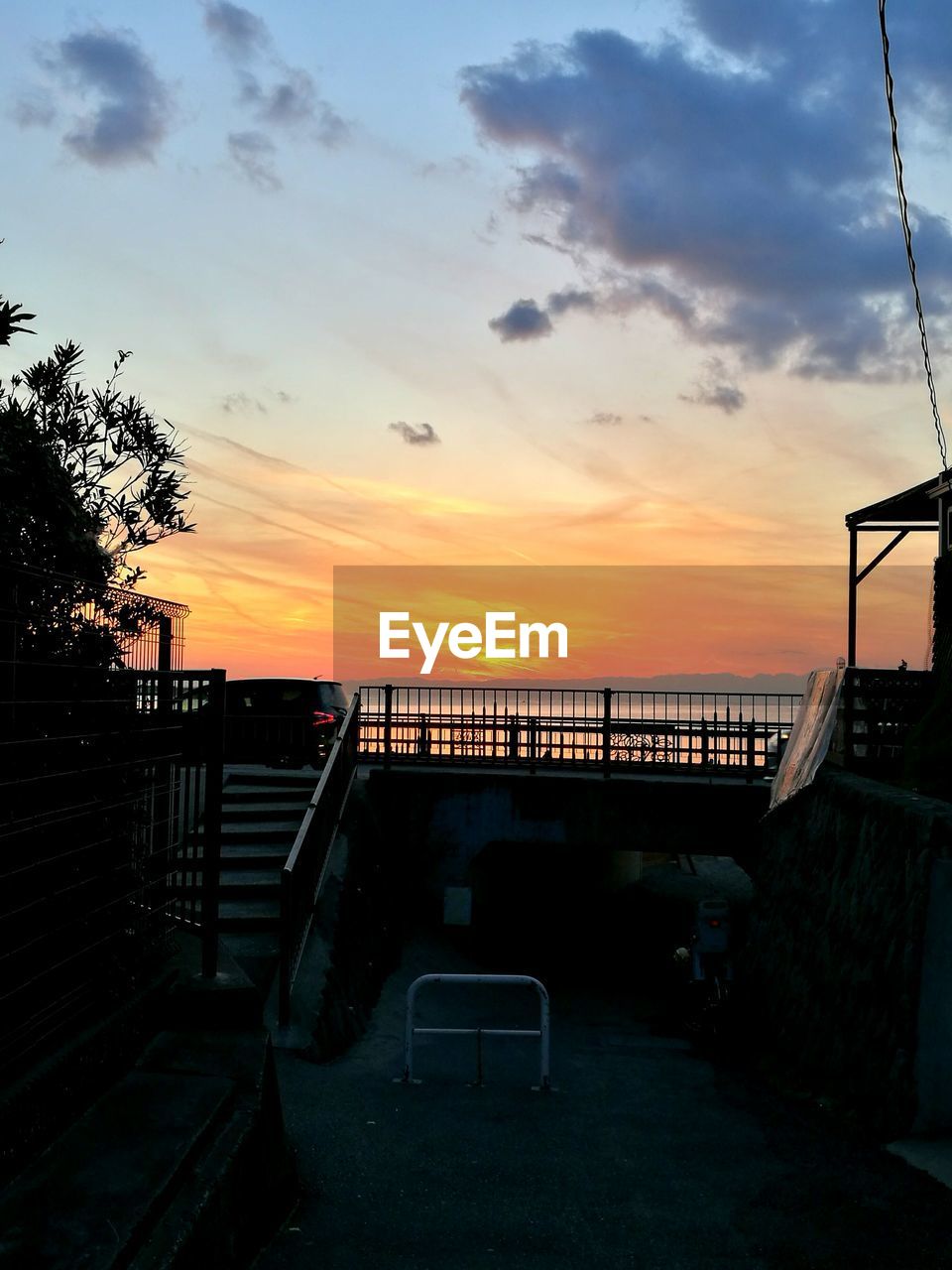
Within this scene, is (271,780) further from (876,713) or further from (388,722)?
(876,713)

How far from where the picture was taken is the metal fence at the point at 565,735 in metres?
17.9

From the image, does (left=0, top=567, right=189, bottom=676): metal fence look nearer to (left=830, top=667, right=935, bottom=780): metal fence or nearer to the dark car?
the dark car

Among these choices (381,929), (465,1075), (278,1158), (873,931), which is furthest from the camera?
(381,929)

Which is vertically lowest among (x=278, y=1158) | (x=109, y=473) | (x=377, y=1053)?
(x=377, y=1053)

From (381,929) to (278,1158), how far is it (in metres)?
8.28

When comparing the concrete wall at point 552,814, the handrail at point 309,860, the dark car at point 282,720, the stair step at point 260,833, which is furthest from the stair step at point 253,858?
the concrete wall at point 552,814

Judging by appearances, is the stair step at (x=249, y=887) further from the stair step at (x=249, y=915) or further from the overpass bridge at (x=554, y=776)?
the overpass bridge at (x=554, y=776)

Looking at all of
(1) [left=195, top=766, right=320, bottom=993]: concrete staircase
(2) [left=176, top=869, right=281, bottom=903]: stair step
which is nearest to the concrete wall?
(1) [left=195, top=766, right=320, bottom=993]: concrete staircase

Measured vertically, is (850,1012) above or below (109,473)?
below

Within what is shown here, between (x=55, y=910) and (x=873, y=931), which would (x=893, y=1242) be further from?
(x=55, y=910)

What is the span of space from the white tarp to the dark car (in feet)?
23.9

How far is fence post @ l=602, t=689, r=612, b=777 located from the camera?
1741cm

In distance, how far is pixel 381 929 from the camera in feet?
45.8

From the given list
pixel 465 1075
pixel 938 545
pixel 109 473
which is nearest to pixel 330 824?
pixel 465 1075
